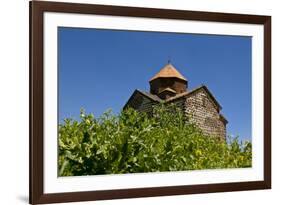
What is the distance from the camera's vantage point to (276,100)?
2090 mm

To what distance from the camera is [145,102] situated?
1.89m

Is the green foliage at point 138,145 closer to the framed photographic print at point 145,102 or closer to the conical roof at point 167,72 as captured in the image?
the framed photographic print at point 145,102

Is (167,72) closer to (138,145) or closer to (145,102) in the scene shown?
(145,102)

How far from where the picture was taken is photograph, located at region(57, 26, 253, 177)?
180 cm

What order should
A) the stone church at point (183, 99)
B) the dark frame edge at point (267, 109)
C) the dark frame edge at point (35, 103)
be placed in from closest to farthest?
the dark frame edge at point (35, 103) → the stone church at point (183, 99) → the dark frame edge at point (267, 109)

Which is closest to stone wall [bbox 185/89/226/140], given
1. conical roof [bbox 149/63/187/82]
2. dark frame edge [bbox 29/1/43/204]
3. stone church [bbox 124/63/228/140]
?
stone church [bbox 124/63/228/140]

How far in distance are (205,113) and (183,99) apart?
0.10 meters

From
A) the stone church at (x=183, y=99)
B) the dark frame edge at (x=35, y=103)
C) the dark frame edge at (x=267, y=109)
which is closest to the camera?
the dark frame edge at (x=35, y=103)

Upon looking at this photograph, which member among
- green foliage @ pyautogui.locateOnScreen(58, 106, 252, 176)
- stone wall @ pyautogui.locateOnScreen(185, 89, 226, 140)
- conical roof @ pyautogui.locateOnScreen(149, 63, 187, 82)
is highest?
conical roof @ pyautogui.locateOnScreen(149, 63, 187, 82)

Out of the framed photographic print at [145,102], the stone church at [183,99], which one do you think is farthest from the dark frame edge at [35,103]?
the stone church at [183,99]

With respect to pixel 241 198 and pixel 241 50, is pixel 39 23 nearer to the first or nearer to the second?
pixel 241 50

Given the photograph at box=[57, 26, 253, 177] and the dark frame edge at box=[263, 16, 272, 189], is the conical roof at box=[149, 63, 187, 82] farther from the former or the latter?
the dark frame edge at box=[263, 16, 272, 189]

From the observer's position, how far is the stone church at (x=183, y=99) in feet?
6.21

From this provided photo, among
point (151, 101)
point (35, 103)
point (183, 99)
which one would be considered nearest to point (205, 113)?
point (183, 99)
